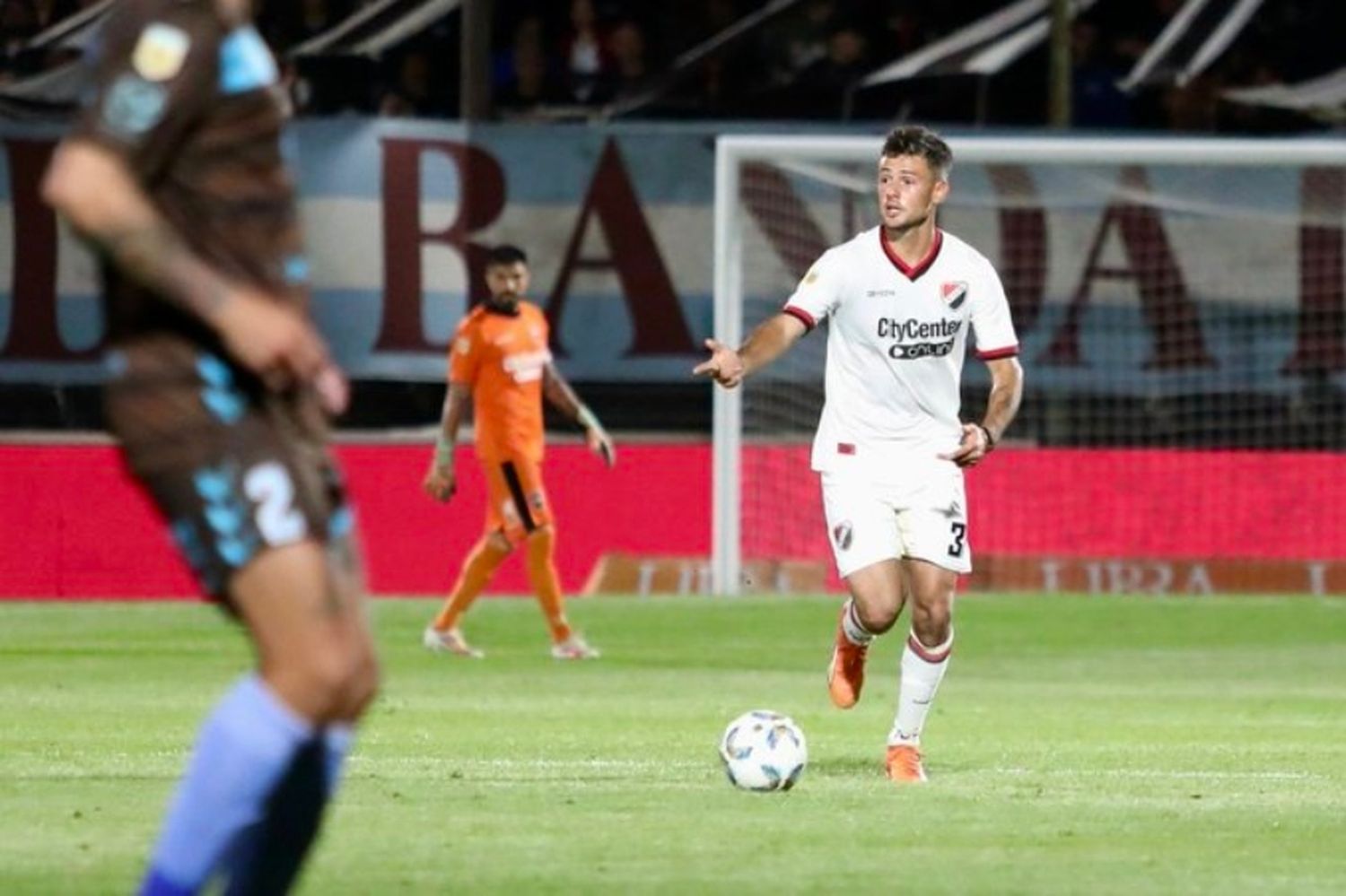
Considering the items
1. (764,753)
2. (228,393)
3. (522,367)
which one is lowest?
(764,753)

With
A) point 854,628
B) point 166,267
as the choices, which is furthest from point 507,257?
point 166,267

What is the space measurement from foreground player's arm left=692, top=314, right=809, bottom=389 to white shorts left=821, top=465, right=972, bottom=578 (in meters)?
0.60

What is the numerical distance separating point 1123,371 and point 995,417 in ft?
38.0

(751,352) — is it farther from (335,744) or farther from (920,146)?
(335,744)

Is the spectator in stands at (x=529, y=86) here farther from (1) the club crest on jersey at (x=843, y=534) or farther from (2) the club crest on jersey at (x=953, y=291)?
(1) the club crest on jersey at (x=843, y=534)

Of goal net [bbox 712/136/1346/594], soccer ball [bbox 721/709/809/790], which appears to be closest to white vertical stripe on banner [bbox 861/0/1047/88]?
goal net [bbox 712/136/1346/594]

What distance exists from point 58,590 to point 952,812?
1272 centimetres

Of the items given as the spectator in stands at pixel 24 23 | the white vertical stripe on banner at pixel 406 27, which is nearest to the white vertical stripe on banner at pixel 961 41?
the white vertical stripe on banner at pixel 406 27

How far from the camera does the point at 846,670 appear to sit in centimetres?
1093

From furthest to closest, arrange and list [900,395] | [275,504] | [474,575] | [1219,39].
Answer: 1. [1219,39]
2. [474,575]
3. [900,395]
4. [275,504]

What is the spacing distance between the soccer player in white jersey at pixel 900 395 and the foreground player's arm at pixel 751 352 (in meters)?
0.01

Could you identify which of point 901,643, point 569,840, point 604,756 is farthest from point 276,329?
point 901,643

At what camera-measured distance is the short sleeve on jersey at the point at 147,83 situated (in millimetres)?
5254

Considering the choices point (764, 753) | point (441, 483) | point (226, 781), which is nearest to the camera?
point (226, 781)
